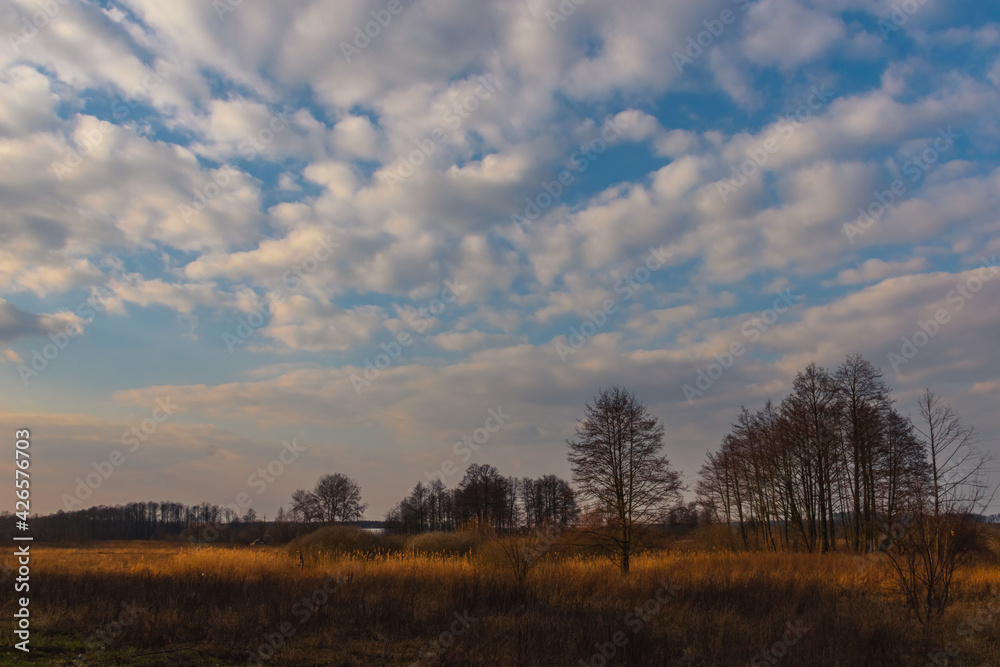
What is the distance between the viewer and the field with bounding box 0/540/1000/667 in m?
9.38

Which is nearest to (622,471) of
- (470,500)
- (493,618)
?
(493,618)

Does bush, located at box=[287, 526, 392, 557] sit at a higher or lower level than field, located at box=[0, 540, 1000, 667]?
lower

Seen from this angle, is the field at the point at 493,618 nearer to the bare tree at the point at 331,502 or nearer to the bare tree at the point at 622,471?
the bare tree at the point at 622,471

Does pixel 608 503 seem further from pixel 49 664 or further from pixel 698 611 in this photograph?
pixel 49 664

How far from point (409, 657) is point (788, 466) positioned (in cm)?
2868

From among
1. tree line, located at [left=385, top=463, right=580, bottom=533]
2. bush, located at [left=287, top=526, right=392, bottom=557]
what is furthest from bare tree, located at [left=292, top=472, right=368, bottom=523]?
bush, located at [left=287, top=526, right=392, bottom=557]

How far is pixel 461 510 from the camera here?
72.1 m

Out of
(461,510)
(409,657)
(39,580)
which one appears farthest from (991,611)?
(461,510)

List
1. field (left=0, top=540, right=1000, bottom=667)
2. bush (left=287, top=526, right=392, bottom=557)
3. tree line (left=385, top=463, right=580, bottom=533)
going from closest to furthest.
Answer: field (left=0, top=540, right=1000, bottom=667)
bush (left=287, top=526, right=392, bottom=557)
tree line (left=385, top=463, right=580, bottom=533)

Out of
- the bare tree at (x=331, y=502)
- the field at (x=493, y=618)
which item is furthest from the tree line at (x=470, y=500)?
the field at (x=493, y=618)

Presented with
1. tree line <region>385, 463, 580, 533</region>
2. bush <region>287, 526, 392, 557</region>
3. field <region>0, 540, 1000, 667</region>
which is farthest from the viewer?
tree line <region>385, 463, 580, 533</region>

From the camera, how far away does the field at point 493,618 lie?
9.38 m

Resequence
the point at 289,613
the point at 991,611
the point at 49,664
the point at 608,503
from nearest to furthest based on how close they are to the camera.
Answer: the point at 49,664 → the point at 289,613 → the point at 991,611 → the point at 608,503

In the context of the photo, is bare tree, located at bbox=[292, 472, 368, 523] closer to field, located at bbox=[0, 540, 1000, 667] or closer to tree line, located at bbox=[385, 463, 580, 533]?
tree line, located at bbox=[385, 463, 580, 533]
